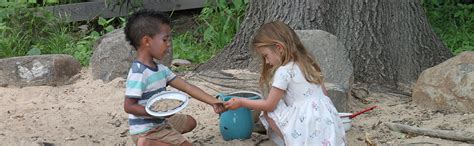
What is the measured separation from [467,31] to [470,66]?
340 cm

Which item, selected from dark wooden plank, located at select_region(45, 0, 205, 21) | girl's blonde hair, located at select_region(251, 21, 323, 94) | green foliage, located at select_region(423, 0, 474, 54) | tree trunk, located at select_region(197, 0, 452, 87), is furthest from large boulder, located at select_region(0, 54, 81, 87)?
green foliage, located at select_region(423, 0, 474, 54)

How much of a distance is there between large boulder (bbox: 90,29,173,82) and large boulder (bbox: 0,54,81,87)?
0.28 m

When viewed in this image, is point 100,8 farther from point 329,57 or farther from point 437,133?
point 437,133

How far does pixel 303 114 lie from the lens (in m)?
3.94

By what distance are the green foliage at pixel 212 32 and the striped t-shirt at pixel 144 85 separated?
3.13 meters

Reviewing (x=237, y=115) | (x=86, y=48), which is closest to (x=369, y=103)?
(x=237, y=115)

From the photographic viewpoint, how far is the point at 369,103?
540cm

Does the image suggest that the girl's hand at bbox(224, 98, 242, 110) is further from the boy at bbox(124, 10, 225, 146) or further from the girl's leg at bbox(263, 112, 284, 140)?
the girl's leg at bbox(263, 112, 284, 140)

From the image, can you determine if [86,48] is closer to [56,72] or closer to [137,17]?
[56,72]

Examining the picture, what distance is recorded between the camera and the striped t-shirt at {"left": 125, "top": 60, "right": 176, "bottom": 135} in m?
3.86

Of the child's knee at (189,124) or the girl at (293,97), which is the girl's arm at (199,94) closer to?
the girl at (293,97)

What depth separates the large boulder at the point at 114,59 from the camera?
19.4ft

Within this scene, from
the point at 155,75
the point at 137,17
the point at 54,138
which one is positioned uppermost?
the point at 137,17

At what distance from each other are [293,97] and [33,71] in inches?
106
